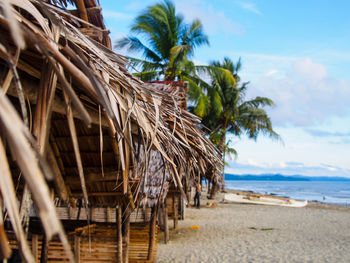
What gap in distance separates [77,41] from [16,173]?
8.64 feet

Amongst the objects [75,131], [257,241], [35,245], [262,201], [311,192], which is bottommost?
[311,192]

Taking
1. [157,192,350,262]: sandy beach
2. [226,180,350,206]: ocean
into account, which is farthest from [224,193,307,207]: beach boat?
[226,180,350,206]: ocean

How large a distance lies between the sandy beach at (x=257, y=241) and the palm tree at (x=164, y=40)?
6.09 m

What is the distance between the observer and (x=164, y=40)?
13.3 meters

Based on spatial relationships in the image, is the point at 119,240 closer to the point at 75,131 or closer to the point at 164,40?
the point at 75,131

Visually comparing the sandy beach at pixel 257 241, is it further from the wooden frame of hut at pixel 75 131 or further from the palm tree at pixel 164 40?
the palm tree at pixel 164 40

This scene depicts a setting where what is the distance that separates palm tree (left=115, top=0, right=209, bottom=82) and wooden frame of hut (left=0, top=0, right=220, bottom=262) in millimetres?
8335

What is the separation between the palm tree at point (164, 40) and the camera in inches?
520

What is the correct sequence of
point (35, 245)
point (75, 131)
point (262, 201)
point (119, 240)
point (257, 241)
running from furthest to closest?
1. point (262, 201)
2. point (257, 241)
3. point (119, 240)
4. point (35, 245)
5. point (75, 131)

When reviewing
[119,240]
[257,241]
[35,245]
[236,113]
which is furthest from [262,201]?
[35,245]

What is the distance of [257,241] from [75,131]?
7.99 metres

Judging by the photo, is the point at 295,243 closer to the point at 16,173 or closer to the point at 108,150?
the point at 108,150

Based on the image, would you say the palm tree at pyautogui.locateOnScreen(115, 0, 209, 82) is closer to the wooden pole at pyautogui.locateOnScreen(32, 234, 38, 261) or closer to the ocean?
the wooden pole at pyautogui.locateOnScreen(32, 234, 38, 261)

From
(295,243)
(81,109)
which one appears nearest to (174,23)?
(295,243)
